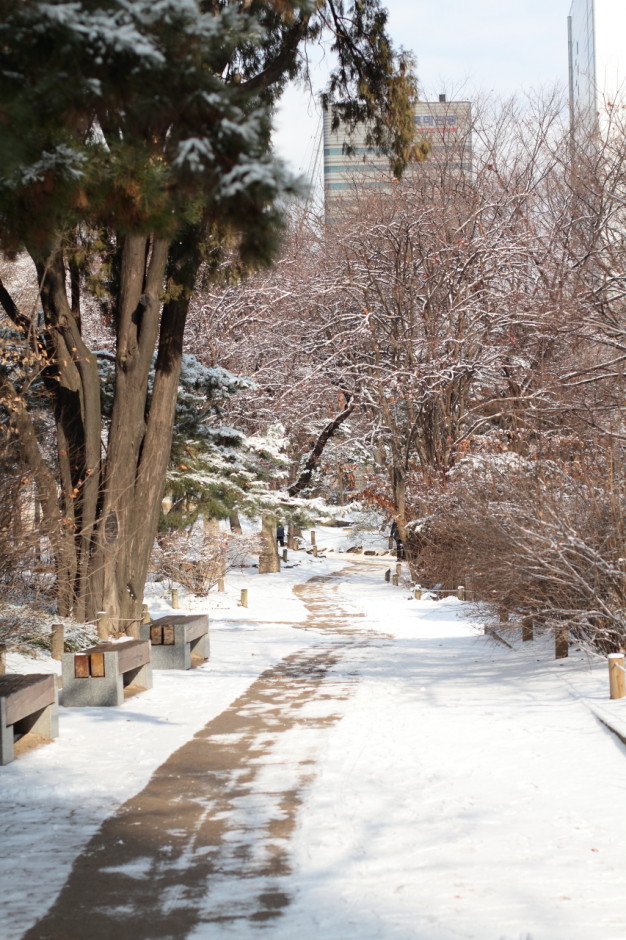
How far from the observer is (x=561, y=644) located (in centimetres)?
1116

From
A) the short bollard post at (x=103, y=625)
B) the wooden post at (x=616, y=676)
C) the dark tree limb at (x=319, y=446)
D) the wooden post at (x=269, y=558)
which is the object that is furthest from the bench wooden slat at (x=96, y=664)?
the wooden post at (x=269, y=558)

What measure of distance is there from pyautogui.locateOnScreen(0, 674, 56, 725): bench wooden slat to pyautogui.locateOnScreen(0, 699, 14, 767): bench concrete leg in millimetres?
33

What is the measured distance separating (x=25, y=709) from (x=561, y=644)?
611 cm

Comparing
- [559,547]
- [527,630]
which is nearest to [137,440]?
[527,630]

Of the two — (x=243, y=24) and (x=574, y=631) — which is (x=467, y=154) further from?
(x=243, y=24)

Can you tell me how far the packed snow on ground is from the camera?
174 inches

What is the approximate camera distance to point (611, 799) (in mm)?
6086

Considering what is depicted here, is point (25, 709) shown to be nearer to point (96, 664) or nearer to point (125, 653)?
point (96, 664)

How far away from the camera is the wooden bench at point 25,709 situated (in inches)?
283

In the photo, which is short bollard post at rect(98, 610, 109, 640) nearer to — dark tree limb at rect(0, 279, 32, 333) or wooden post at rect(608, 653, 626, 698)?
dark tree limb at rect(0, 279, 32, 333)

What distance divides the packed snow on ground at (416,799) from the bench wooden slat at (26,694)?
357 mm

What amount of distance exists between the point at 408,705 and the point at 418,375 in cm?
1787

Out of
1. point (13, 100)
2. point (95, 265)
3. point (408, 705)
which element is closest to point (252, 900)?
point (13, 100)

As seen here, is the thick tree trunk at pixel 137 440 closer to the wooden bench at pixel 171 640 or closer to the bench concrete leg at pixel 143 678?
the wooden bench at pixel 171 640
